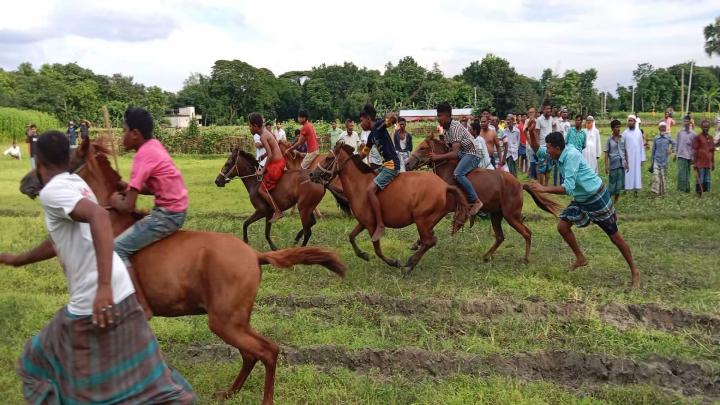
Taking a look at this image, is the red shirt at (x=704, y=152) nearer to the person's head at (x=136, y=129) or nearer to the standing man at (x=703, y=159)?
the standing man at (x=703, y=159)

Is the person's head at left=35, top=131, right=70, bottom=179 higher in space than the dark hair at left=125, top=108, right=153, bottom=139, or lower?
lower

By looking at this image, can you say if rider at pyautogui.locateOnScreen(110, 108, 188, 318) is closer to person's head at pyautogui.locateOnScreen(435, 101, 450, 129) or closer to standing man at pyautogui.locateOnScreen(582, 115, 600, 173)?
person's head at pyautogui.locateOnScreen(435, 101, 450, 129)

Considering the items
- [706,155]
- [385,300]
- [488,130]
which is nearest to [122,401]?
[385,300]

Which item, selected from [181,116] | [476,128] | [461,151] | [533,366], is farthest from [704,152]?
[181,116]

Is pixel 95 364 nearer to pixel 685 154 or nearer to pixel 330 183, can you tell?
pixel 330 183

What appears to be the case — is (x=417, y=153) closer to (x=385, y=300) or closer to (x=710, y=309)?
(x=385, y=300)

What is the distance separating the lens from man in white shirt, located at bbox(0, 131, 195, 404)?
3.27 m

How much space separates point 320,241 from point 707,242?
6.82m

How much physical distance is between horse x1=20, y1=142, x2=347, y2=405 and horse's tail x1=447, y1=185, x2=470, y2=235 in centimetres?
435

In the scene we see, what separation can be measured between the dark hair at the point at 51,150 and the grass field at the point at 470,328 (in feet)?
7.83

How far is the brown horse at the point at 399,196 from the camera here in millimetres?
8586

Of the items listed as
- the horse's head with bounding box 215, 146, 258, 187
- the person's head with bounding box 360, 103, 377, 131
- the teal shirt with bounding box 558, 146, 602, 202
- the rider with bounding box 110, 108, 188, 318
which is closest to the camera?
the rider with bounding box 110, 108, 188, 318

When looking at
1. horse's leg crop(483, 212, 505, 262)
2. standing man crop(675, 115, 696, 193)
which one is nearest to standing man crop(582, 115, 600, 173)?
standing man crop(675, 115, 696, 193)

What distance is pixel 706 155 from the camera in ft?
46.6
